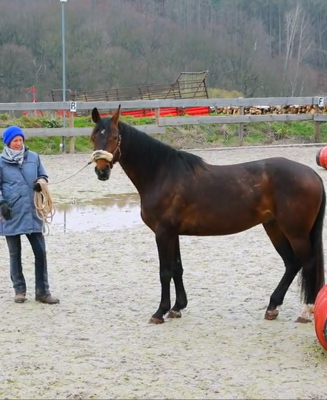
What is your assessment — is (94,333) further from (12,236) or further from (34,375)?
(12,236)

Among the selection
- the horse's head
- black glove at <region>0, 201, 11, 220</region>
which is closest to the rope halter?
the horse's head

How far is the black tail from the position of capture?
5316 millimetres

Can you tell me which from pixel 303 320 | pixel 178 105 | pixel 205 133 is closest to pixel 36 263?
pixel 303 320

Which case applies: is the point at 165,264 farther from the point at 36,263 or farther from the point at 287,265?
the point at 36,263

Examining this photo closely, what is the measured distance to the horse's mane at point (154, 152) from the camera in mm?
5441

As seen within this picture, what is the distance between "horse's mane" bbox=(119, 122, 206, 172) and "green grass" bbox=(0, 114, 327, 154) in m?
12.1

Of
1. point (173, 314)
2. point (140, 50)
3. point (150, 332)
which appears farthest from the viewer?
point (140, 50)

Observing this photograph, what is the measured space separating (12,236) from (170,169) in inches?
63.5

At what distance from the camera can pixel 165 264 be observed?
545cm

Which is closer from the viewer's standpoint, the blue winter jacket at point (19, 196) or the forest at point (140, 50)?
the blue winter jacket at point (19, 196)

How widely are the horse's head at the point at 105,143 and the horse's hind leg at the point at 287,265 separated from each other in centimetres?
142

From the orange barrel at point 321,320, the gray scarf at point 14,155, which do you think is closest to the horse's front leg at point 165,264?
the orange barrel at point 321,320

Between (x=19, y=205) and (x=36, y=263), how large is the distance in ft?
1.80

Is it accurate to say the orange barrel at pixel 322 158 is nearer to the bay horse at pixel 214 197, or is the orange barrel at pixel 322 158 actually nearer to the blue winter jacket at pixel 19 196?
the bay horse at pixel 214 197
